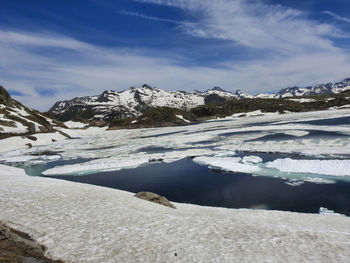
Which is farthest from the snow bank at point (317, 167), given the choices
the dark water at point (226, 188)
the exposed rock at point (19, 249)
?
the exposed rock at point (19, 249)

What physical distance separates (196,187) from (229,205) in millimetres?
5365

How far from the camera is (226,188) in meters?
22.6

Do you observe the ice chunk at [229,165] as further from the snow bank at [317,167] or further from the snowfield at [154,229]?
the snowfield at [154,229]

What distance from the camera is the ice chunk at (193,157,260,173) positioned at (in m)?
27.8

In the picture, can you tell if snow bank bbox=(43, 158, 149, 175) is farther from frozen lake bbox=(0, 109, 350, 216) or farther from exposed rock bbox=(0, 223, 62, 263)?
exposed rock bbox=(0, 223, 62, 263)

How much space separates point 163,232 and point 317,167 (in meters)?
20.8

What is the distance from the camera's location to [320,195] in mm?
18906

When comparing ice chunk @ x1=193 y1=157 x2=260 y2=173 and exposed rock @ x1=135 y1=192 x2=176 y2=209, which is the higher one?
exposed rock @ x1=135 y1=192 x2=176 y2=209

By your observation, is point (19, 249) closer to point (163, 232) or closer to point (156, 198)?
point (163, 232)

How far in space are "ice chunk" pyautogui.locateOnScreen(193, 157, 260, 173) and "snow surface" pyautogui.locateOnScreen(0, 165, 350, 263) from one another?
40.5ft

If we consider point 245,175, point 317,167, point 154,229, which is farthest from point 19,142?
point 317,167

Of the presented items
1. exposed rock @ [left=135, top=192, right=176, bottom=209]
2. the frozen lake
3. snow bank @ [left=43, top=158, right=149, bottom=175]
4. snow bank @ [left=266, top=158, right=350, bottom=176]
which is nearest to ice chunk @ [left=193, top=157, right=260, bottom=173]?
the frozen lake

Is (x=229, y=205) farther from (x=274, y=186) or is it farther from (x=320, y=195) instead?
(x=320, y=195)

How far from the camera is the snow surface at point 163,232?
9.18 m
